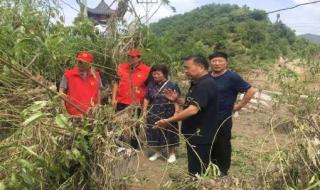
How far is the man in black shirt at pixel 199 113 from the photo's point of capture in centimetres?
378

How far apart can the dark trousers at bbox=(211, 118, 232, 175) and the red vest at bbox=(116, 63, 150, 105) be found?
851 mm

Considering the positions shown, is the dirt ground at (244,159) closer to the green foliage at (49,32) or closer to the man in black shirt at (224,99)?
the man in black shirt at (224,99)

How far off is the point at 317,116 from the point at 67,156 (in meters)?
1.62

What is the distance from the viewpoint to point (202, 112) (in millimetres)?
3887

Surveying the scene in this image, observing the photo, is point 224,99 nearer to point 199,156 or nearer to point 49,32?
point 199,156

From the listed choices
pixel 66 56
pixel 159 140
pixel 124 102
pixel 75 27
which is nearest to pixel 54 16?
pixel 75 27

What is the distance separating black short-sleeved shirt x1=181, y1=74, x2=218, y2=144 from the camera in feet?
12.4

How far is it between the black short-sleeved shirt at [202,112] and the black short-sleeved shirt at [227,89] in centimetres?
65

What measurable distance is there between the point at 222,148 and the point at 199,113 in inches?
31.3

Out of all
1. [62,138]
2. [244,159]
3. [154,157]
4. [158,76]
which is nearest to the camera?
[62,138]

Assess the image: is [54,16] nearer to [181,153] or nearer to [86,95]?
[86,95]

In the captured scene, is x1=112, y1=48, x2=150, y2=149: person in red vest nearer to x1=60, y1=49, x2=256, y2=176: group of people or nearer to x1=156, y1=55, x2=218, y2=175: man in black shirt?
x1=60, y1=49, x2=256, y2=176: group of people

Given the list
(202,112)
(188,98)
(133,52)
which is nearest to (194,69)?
(188,98)

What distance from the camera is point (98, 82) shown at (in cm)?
457
